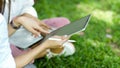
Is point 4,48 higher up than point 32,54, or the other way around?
point 4,48

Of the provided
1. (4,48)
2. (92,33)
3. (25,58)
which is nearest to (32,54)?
(25,58)

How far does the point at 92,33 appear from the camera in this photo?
3.69 metres

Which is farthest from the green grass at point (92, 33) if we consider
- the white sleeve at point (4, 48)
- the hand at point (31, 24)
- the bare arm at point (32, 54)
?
the white sleeve at point (4, 48)

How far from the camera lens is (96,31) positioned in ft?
12.3

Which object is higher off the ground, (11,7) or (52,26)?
(11,7)

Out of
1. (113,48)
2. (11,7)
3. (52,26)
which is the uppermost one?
(11,7)

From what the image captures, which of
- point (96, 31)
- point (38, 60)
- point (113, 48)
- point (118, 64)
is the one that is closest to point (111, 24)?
point (96, 31)

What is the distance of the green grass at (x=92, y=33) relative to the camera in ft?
10.4

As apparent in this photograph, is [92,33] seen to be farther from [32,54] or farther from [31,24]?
[32,54]

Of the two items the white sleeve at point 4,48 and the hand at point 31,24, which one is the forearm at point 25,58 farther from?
the hand at point 31,24

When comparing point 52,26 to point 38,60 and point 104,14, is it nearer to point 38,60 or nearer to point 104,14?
point 38,60

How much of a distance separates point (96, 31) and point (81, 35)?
0.63 feet

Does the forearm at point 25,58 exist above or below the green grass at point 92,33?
above

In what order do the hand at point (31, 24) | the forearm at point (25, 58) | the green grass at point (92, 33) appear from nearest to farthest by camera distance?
the forearm at point (25, 58) → the hand at point (31, 24) → the green grass at point (92, 33)
